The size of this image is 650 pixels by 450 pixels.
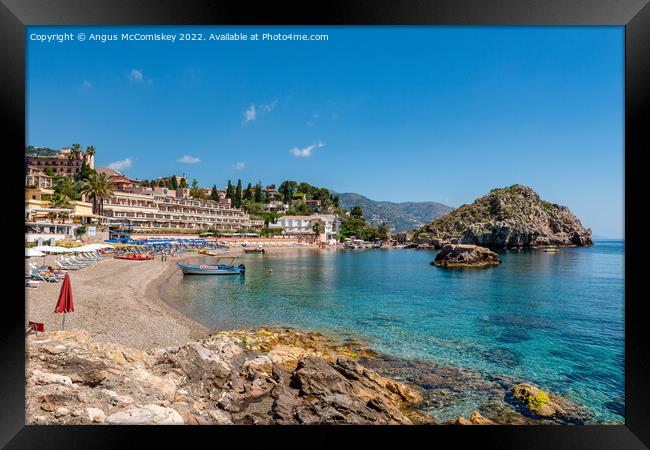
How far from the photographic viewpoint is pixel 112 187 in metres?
14.6

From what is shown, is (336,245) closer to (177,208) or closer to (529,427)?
(177,208)

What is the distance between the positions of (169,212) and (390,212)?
42.8 metres

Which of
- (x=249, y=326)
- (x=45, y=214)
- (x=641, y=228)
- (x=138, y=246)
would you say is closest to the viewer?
(x=641, y=228)

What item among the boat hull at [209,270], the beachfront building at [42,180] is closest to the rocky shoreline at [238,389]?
the beachfront building at [42,180]

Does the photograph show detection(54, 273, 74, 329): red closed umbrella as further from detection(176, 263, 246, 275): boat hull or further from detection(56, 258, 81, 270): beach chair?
detection(176, 263, 246, 275): boat hull

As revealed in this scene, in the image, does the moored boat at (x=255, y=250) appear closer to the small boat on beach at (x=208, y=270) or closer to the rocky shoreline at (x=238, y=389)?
the small boat on beach at (x=208, y=270)

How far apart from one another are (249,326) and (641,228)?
7524 mm

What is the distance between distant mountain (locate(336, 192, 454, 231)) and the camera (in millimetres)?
51809

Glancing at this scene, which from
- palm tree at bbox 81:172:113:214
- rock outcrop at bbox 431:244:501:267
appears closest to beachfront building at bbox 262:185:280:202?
rock outcrop at bbox 431:244:501:267

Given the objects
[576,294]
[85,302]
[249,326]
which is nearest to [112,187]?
[85,302]

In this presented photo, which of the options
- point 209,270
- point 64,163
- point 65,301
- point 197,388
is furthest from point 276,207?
point 197,388

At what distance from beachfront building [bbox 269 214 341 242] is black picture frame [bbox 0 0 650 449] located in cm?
4293

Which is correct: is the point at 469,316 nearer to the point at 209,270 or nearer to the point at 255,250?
the point at 209,270

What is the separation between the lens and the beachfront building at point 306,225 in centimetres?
4728
